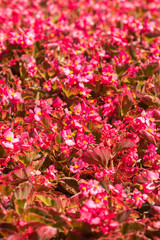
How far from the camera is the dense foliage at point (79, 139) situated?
1.63 m

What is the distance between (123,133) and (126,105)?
28 centimetres

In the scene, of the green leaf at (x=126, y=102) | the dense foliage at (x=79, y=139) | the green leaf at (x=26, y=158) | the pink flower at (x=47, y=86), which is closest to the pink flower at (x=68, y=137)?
the dense foliage at (x=79, y=139)

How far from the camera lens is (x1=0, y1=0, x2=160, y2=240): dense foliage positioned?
5.36ft

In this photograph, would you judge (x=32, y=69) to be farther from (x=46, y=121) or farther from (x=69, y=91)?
(x=46, y=121)

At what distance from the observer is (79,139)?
2.10 metres

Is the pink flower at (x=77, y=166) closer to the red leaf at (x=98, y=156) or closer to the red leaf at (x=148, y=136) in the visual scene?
the red leaf at (x=98, y=156)

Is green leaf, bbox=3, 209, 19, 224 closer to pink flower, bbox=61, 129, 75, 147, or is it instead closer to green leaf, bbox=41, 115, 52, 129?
A: pink flower, bbox=61, 129, 75, 147

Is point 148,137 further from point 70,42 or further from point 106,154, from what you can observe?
point 70,42

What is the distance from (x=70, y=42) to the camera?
3.53 metres

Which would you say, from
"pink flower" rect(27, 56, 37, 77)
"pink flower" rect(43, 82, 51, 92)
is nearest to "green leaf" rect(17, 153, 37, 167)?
"pink flower" rect(43, 82, 51, 92)

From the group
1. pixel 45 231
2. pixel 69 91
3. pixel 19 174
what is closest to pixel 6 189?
pixel 19 174

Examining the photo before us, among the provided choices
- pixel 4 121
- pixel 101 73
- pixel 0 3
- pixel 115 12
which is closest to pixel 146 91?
pixel 101 73

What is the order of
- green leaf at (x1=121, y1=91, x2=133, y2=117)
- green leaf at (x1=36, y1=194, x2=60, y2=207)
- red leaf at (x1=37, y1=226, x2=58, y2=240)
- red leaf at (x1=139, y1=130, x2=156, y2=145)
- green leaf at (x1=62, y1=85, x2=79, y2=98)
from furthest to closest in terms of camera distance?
green leaf at (x1=62, y1=85, x2=79, y2=98) → green leaf at (x1=121, y1=91, x2=133, y2=117) → red leaf at (x1=139, y1=130, x2=156, y2=145) → green leaf at (x1=36, y1=194, x2=60, y2=207) → red leaf at (x1=37, y1=226, x2=58, y2=240)

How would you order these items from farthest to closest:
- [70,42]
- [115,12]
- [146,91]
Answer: [115,12] < [70,42] < [146,91]
